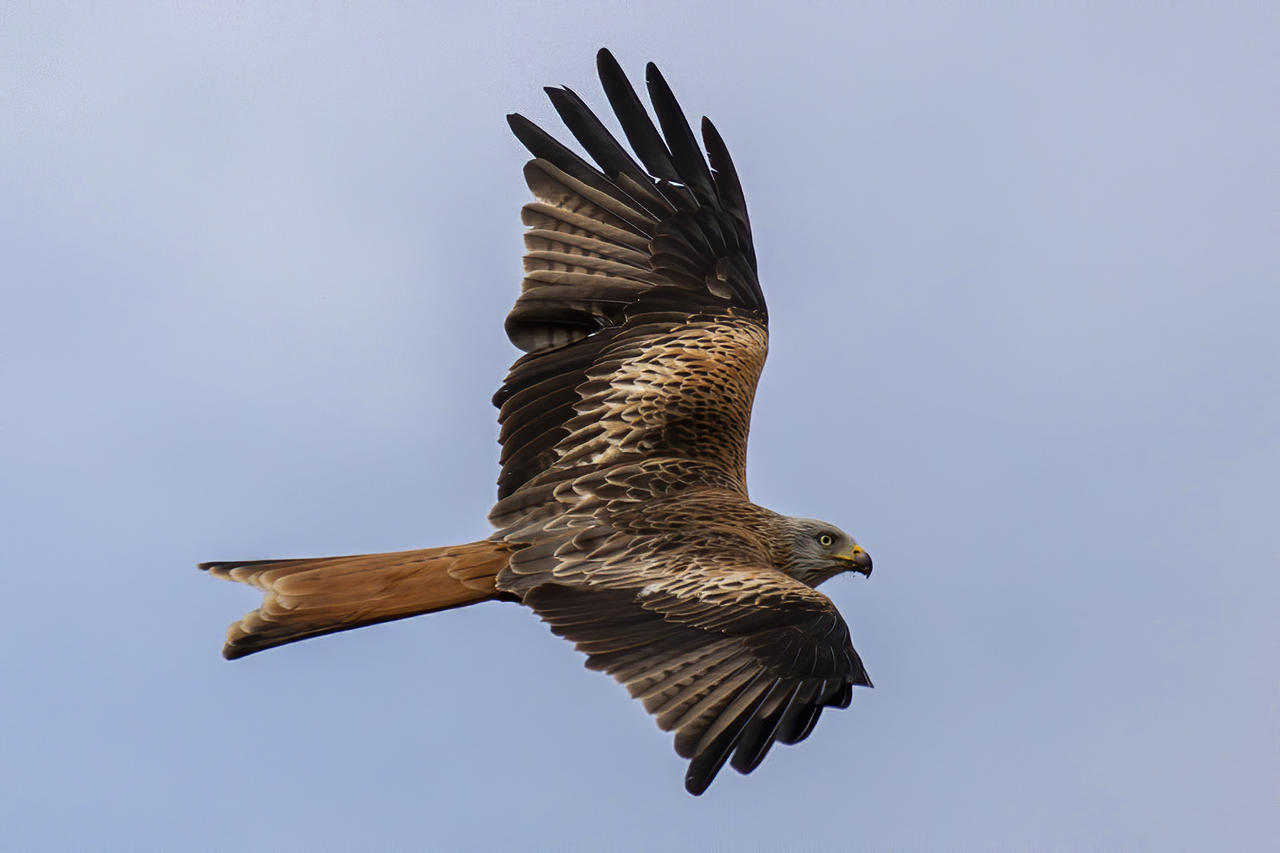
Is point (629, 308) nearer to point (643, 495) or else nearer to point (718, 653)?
point (643, 495)

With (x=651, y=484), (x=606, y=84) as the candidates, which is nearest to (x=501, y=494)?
(x=651, y=484)

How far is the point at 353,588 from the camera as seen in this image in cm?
738

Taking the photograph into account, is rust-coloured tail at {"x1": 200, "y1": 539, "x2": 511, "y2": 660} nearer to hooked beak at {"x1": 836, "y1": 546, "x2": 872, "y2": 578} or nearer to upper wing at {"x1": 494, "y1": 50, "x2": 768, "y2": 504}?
upper wing at {"x1": 494, "y1": 50, "x2": 768, "y2": 504}

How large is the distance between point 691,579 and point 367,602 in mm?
1622

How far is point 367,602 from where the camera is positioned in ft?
24.1

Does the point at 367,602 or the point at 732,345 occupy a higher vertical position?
the point at 732,345

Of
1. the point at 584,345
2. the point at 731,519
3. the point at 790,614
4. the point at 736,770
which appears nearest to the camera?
the point at 736,770

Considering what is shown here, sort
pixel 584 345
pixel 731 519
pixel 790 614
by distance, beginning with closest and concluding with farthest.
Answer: pixel 790 614, pixel 731 519, pixel 584 345

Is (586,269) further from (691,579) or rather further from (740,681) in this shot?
(740,681)

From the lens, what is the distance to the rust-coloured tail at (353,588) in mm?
7301

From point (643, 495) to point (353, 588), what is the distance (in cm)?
166

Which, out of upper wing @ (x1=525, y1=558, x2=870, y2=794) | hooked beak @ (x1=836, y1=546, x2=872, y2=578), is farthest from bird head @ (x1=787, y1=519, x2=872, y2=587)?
upper wing @ (x1=525, y1=558, x2=870, y2=794)

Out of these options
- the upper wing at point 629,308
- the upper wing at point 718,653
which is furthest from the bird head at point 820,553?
the upper wing at point 718,653

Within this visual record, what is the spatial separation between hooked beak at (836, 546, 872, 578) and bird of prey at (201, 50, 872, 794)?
1 cm
